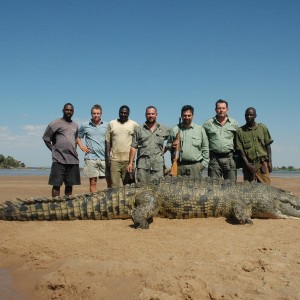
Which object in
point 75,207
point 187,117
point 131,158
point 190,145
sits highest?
point 187,117

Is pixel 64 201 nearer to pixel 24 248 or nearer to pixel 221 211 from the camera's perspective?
pixel 24 248

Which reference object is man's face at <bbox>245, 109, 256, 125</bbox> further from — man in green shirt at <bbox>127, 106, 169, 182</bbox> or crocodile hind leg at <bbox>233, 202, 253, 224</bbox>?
crocodile hind leg at <bbox>233, 202, 253, 224</bbox>

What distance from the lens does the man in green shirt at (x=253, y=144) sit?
28.1 ft

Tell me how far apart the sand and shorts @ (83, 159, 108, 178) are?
2696mm

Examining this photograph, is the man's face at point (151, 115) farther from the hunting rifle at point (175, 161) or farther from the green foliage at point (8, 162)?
the green foliage at point (8, 162)

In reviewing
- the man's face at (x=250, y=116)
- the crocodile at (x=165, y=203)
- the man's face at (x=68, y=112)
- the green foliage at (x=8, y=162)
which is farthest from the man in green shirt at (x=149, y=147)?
the green foliage at (x=8, y=162)

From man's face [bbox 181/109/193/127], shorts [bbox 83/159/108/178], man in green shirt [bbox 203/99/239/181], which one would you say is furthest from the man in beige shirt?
man in green shirt [bbox 203/99/239/181]

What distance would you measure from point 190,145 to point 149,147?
0.91 m

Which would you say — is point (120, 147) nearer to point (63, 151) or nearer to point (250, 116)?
point (63, 151)

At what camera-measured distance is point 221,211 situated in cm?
718

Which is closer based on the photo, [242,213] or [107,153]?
[242,213]

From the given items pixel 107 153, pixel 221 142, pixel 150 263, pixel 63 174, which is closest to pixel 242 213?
pixel 221 142

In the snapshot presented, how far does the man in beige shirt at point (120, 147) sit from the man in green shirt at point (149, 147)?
0.54 metres

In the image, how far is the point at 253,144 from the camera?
8578 millimetres
